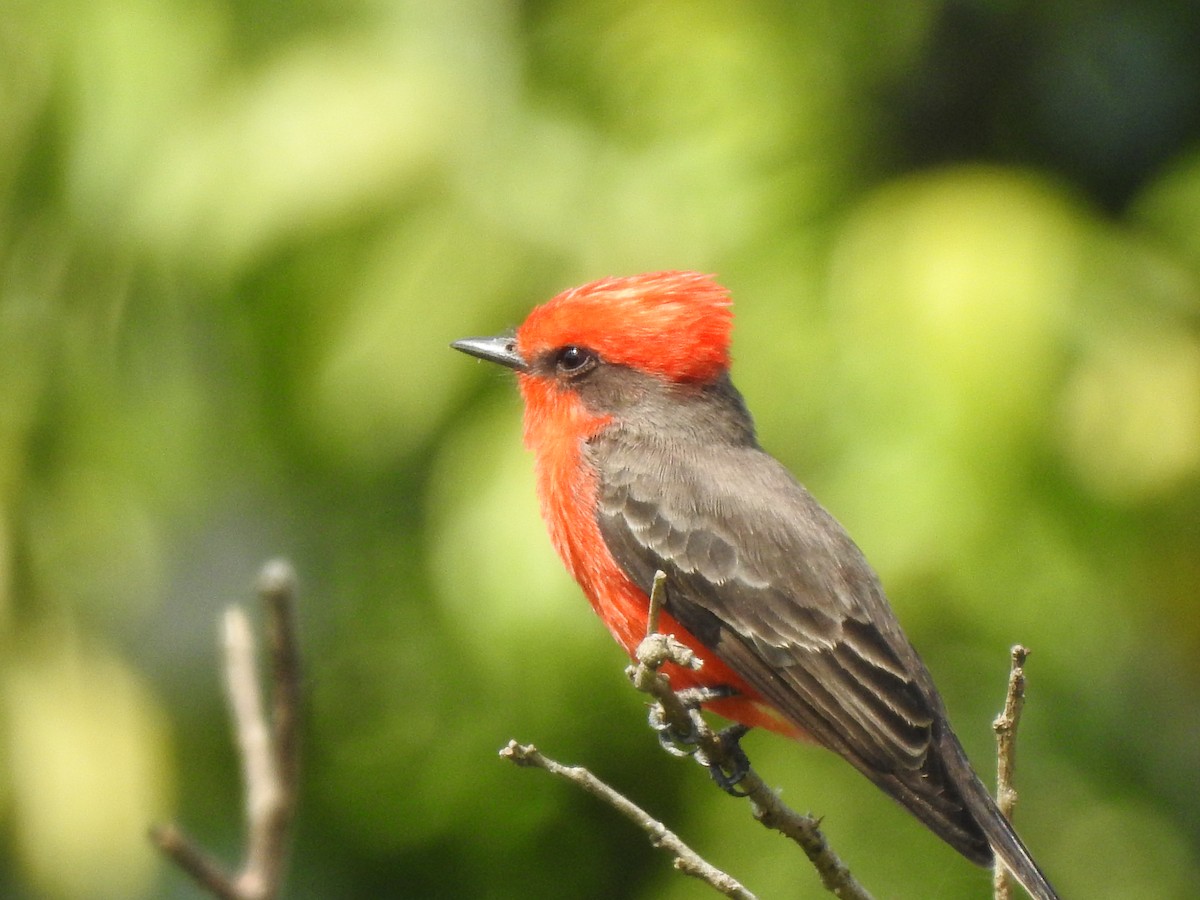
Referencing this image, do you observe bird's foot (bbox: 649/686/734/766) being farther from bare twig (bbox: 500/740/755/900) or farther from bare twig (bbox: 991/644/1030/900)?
bare twig (bbox: 991/644/1030/900)

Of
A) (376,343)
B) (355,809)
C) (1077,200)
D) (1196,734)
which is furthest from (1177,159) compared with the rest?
(355,809)

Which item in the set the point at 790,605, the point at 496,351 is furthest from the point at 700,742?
the point at 496,351

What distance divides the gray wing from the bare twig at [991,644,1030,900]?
42cm

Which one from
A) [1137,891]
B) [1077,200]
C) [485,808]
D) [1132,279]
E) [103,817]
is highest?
[1077,200]

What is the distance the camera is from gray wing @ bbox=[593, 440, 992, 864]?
3566 millimetres

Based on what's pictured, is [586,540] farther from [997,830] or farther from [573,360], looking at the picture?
[997,830]

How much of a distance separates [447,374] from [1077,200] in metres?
1.98

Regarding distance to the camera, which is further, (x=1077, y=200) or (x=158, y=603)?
(x=158, y=603)

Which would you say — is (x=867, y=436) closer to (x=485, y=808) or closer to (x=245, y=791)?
(x=485, y=808)

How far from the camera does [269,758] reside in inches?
117

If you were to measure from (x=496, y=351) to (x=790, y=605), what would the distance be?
40.1 inches

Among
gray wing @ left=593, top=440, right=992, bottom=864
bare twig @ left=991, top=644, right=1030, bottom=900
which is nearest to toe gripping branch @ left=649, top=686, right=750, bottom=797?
gray wing @ left=593, top=440, right=992, bottom=864

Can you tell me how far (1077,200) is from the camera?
5141 mm

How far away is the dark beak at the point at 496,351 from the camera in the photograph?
166 inches
